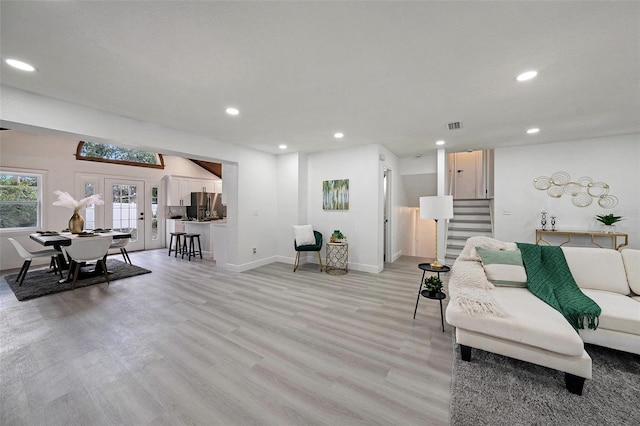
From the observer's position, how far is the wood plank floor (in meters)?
1.57

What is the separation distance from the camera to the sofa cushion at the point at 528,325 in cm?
169

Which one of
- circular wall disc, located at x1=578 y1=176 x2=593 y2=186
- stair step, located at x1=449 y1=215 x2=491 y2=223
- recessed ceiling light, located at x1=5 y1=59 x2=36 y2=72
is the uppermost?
recessed ceiling light, located at x1=5 y1=59 x2=36 y2=72

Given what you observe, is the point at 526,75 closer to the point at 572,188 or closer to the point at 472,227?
the point at 572,188

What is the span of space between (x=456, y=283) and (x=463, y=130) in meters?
2.65

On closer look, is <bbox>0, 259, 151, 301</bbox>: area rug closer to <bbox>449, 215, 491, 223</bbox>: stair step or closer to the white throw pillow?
the white throw pillow

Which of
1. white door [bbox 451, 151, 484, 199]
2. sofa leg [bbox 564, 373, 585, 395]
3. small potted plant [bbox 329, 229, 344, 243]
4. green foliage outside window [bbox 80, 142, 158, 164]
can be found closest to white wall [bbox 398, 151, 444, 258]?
white door [bbox 451, 151, 484, 199]

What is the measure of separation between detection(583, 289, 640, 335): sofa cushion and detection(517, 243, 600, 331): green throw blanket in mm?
77

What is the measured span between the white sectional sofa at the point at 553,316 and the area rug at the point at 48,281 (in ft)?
17.9

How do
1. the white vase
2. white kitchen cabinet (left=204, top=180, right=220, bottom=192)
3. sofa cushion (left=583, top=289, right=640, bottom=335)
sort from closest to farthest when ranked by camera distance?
sofa cushion (left=583, top=289, right=640, bottom=335) < the white vase < white kitchen cabinet (left=204, top=180, right=220, bottom=192)

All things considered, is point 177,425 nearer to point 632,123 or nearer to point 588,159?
point 632,123

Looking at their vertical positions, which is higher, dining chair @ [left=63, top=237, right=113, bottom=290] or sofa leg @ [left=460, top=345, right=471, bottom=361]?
dining chair @ [left=63, top=237, right=113, bottom=290]

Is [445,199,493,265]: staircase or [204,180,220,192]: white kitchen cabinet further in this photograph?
[204,180,220,192]: white kitchen cabinet

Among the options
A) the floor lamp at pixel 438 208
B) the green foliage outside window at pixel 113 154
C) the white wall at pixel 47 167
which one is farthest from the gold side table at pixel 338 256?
the white wall at pixel 47 167

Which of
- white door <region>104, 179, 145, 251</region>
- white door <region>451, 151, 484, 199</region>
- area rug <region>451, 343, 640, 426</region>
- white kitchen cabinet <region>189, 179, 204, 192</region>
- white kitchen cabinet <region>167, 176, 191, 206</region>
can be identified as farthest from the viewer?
white kitchen cabinet <region>189, 179, 204, 192</region>
